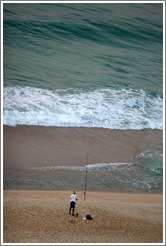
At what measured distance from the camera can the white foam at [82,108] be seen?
13.0 meters

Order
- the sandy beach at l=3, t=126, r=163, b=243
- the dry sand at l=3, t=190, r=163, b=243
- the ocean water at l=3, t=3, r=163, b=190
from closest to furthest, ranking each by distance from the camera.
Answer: the dry sand at l=3, t=190, r=163, b=243, the sandy beach at l=3, t=126, r=163, b=243, the ocean water at l=3, t=3, r=163, b=190

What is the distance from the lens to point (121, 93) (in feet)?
52.7

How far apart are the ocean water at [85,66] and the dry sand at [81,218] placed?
112 cm

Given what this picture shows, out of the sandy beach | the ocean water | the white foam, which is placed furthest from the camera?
the ocean water

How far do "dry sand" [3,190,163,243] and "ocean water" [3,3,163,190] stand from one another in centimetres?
112

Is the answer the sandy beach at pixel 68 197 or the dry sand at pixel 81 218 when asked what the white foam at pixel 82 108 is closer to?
the sandy beach at pixel 68 197

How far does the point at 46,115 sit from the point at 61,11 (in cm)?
1152

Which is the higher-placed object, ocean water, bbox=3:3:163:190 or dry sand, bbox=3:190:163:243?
ocean water, bbox=3:3:163:190

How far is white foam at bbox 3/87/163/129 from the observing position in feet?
42.7

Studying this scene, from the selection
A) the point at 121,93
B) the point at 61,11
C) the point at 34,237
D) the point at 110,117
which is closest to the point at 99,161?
the point at 110,117

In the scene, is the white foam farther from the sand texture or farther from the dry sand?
the dry sand

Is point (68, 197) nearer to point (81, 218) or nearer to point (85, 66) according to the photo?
point (81, 218)

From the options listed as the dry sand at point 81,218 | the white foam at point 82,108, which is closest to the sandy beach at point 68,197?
the dry sand at point 81,218

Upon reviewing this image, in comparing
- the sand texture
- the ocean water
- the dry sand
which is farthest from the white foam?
the dry sand
